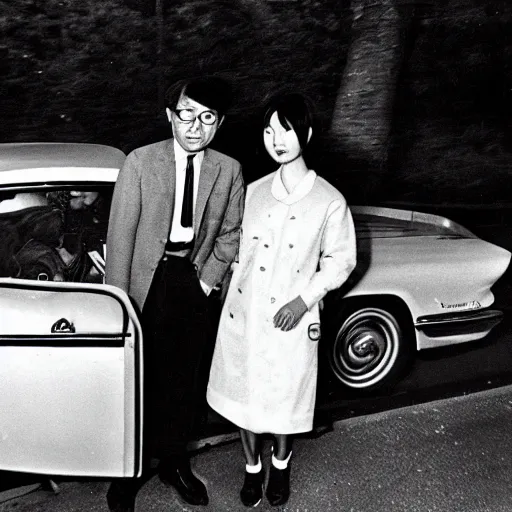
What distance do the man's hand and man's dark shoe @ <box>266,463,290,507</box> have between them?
27.4 inches

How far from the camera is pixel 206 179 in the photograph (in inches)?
113

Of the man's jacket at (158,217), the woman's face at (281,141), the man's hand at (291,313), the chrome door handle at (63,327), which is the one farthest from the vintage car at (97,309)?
the woman's face at (281,141)

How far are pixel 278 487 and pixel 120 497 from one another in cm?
65

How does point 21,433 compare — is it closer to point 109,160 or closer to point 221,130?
point 109,160

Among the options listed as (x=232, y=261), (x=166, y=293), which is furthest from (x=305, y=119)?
(x=166, y=293)

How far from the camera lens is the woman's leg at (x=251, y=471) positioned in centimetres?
310

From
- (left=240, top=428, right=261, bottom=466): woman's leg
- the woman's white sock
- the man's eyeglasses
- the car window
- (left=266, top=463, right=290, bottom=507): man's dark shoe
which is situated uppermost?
the man's eyeglasses

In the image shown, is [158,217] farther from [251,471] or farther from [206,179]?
[251,471]

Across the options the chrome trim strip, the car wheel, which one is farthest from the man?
the chrome trim strip

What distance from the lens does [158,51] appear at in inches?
143

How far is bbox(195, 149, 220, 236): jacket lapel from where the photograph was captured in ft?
9.44

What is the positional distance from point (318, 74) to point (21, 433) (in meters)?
2.38

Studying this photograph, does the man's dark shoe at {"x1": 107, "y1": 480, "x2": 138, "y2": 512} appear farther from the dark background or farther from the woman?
the dark background

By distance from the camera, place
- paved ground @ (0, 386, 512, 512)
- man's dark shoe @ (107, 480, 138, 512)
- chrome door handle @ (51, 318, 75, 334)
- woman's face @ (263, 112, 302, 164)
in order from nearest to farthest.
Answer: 1. chrome door handle @ (51, 318, 75, 334)
2. woman's face @ (263, 112, 302, 164)
3. man's dark shoe @ (107, 480, 138, 512)
4. paved ground @ (0, 386, 512, 512)
